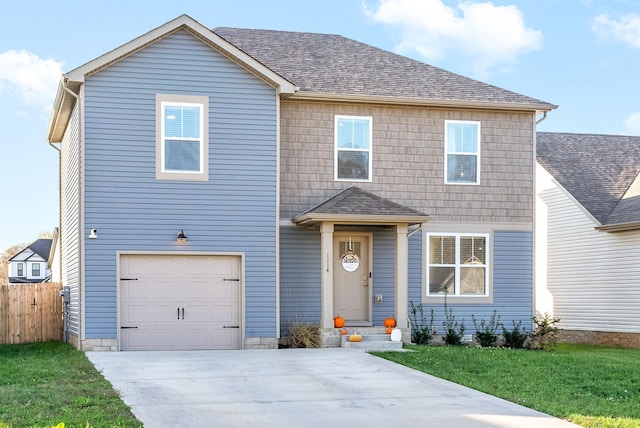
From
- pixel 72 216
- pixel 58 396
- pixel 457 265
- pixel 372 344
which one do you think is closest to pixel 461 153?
pixel 457 265

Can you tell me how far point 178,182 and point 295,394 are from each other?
706cm

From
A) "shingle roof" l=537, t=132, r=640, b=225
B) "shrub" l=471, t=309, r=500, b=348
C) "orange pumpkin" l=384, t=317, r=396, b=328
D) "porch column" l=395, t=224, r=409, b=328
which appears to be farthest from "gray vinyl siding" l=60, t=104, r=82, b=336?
"shingle roof" l=537, t=132, r=640, b=225

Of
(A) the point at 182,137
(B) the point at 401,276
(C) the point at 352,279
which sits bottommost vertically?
(C) the point at 352,279

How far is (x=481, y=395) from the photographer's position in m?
11.0

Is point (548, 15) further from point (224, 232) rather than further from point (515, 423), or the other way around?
point (515, 423)

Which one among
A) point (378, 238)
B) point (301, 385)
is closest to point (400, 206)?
point (378, 238)

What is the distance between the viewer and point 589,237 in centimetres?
2291

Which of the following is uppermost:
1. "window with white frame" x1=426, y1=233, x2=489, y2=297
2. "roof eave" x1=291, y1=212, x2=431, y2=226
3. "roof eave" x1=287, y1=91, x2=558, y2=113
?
"roof eave" x1=287, y1=91, x2=558, y2=113

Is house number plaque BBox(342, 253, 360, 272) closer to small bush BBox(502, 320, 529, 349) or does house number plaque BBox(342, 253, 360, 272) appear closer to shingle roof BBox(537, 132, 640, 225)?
small bush BBox(502, 320, 529, 349)

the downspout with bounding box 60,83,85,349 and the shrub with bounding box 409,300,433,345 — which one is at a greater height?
the downspout with bounding box 60,83,85,349

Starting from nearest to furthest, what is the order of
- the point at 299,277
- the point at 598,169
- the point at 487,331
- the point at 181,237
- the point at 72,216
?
the point at 181,237 < the point at 299,277 < the point at 72,216 < the point at 487,331 < the point at 598,169

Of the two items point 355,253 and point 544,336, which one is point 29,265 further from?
point 544,336

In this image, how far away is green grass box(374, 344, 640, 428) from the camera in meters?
9.85

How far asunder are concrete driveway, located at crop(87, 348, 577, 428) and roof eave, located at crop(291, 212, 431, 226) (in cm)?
305
